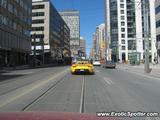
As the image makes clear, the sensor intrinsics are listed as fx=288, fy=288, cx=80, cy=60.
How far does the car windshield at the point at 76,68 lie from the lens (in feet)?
32.4

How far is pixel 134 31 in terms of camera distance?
135 m

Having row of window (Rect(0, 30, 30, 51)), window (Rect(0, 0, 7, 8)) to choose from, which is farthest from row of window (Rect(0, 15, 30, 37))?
window (Rect(0, 0, 7, 8))

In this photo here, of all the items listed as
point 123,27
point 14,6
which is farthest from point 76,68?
point 123,27

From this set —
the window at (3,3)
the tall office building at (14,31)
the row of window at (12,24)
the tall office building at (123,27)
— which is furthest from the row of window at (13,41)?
the tall office building at (123,27)

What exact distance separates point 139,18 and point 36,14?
48.8 metres

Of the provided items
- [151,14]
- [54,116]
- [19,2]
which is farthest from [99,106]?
[151,14]

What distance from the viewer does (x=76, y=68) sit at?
98.1 feet

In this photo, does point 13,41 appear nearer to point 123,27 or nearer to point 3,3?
point 3,3

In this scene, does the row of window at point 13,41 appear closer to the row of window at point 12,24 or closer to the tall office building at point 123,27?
the row of window at point 12,24

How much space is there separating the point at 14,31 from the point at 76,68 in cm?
4080

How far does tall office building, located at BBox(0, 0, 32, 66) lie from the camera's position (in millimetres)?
59812

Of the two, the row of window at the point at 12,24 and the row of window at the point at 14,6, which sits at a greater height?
the row of window at the point at 14,6

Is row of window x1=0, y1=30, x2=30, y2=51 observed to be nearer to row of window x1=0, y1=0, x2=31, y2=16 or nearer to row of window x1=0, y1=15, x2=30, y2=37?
row of window x1=0, y1=15, x2=30, y2=37

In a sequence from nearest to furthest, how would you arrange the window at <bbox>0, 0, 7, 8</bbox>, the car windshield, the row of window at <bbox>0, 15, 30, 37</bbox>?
the car windshield → the window at <bbox>0, 0, 7, 8</bbox> → the row of window at <bbox>0, 15, 30, 37</bbox>
